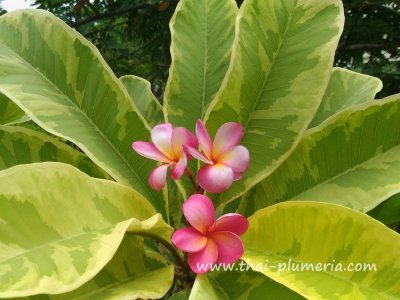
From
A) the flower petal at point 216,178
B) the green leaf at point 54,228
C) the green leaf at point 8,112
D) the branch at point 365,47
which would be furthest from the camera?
the branch at point 365,47

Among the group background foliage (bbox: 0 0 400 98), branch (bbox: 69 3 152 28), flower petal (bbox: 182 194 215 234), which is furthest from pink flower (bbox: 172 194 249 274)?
branch (bbox: 69 3 152 28)

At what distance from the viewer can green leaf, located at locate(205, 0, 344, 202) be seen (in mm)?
573

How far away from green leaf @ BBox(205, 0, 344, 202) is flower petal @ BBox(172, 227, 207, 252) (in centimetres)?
11

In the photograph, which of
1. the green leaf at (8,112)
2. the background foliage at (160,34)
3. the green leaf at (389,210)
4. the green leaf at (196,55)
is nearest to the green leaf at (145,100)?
the green leaf at (196,55)

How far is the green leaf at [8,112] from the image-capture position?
835 mm

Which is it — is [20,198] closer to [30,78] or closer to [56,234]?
[56,234]

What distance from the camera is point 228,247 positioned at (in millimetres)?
485

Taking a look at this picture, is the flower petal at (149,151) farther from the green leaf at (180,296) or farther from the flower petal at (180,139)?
the green leaf at (180,296)

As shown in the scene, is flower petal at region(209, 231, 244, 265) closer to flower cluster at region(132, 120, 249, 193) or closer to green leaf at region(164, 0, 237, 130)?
flower cluster at region(132, 120, 249, 193)

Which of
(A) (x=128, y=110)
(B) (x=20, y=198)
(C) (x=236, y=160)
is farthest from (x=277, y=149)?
(B) (x=20, y=198)

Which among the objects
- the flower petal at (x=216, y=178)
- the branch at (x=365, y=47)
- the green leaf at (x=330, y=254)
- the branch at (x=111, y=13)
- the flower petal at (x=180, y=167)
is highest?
the branch at (x=111, y=13)

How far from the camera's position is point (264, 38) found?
1.91ft

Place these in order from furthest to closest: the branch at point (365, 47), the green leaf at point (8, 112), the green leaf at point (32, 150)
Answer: the branch at point (365, 47) < the green leaf at point (8, 112) < the green leaf at point (32, 150)

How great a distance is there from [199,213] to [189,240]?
0.03 m
